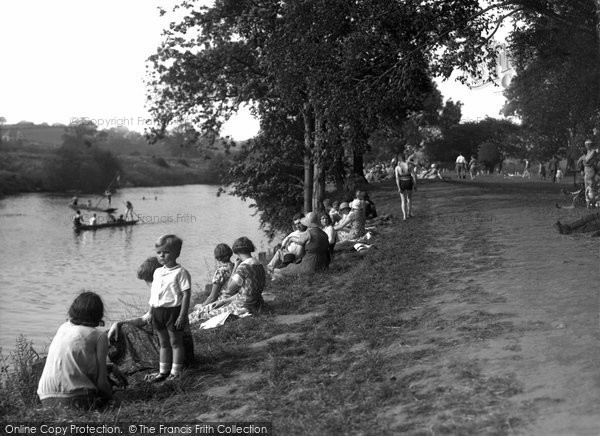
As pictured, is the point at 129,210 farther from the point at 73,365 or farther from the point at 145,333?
the point at 73,365

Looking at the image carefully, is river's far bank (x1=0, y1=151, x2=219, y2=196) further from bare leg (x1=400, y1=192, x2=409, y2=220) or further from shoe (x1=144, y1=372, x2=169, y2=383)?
shoe (x1=144, y1=372, x2=169, y2=383)

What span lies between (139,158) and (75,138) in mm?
23193

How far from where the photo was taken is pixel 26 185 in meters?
92.1

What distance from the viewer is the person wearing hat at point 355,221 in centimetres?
1783

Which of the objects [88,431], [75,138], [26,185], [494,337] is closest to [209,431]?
[88,431]

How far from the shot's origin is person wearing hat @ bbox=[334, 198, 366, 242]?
1783 cm

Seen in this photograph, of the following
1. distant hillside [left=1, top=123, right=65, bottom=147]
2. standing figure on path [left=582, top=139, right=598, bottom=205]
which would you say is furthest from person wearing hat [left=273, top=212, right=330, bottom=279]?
distant hillside [left=1, top=123, right=65, bottom=147]

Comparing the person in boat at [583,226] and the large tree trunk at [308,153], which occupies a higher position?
the large tree trunk at [308,153]

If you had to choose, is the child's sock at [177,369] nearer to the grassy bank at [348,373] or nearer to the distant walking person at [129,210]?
the grassy bank at [348,373]

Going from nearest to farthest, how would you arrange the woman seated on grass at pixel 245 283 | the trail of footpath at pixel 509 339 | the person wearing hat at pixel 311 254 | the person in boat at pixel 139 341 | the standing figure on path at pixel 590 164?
the trail of footpath at pixel 509 339 < the person in boat at pixel 139 341 < the woman seated on grass at pixel 245 283 < the person wearing hat at pixel 311 254 < the standing figure on path at pixel 590 164

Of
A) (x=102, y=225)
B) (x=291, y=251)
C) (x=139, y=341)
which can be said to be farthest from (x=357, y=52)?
(x=102, y=225)

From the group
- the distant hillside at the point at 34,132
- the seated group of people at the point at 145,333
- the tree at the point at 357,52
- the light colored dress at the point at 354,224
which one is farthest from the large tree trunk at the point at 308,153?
the distant hillside at the point at 34,132

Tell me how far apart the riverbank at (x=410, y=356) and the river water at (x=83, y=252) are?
926 centimetres

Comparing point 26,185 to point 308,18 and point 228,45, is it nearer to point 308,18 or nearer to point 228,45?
point 228,45
